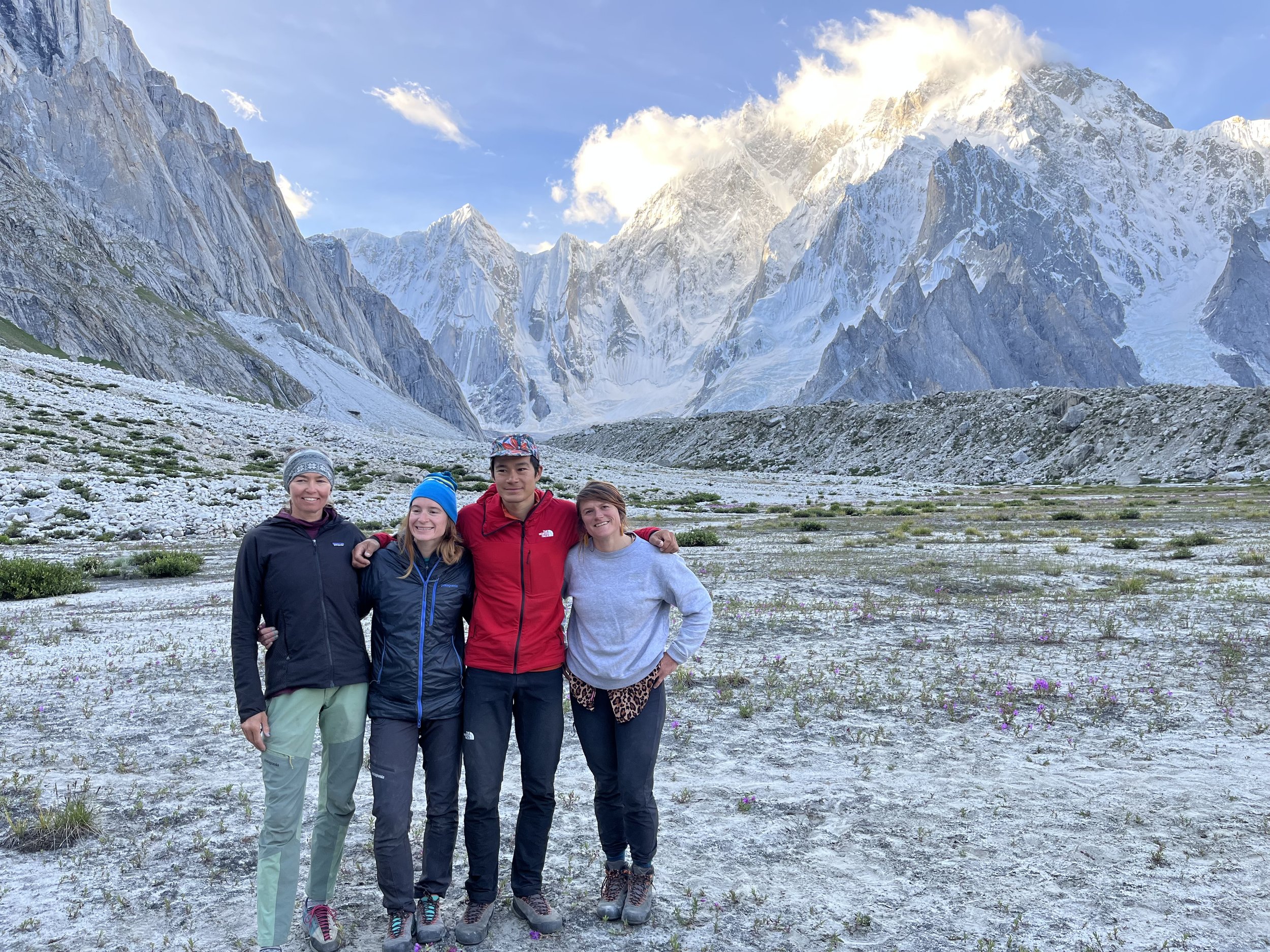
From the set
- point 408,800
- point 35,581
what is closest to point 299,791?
point 408,800

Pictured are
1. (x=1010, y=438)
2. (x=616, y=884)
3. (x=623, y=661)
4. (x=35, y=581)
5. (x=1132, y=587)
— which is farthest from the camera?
(x=1010, y=438)

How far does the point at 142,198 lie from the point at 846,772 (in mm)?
136416

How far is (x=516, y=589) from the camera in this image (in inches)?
184

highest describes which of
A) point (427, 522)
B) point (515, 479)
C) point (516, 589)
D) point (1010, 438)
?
point (1010, 438)

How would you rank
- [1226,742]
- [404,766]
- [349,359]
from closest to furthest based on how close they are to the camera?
[404,766] → [1226,742] → [349,359]

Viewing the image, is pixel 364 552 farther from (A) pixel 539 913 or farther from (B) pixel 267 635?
(A) pixel 539 913

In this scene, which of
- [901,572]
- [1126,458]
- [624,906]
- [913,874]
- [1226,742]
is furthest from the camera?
[1126,458]

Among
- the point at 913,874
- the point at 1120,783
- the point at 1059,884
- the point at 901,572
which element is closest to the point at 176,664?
the point at 913,874

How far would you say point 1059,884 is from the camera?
509 cm

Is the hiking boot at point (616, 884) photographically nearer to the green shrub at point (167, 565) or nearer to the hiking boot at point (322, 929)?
the hiking boot at point (322, 929)

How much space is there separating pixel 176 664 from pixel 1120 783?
36.8 ft

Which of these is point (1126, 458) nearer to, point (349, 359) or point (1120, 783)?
point (1120, 783)

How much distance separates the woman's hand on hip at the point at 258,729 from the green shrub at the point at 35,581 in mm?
15530

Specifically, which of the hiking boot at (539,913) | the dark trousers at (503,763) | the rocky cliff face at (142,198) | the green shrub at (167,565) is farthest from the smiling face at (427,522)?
the rocky cliff face at (142,198)
